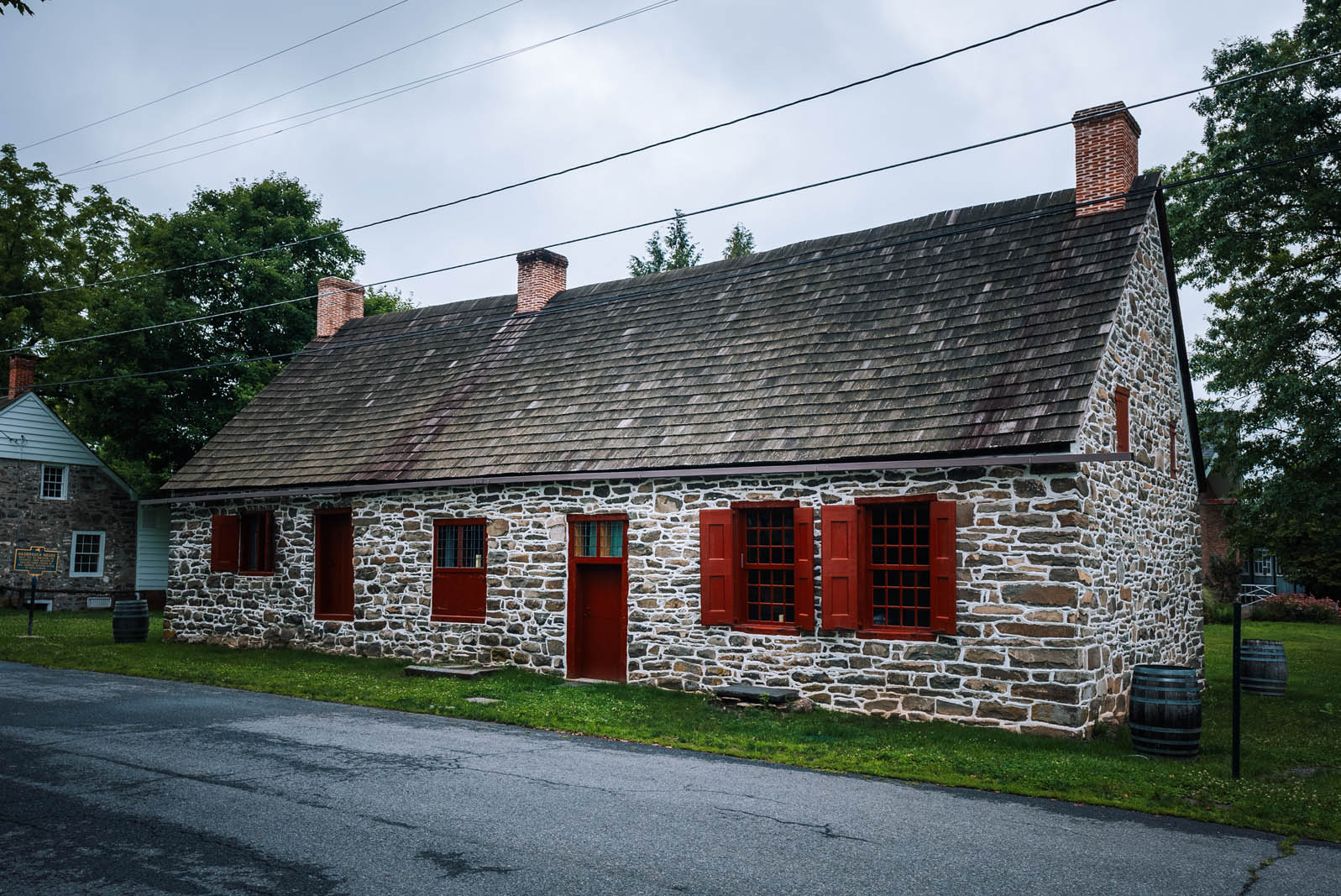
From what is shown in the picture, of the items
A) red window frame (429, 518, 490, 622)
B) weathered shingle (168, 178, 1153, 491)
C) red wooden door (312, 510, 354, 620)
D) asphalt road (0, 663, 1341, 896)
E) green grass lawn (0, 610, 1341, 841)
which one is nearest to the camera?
asphalt road (0, 663, 1341, 896)

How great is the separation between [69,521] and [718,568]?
25.8 metres

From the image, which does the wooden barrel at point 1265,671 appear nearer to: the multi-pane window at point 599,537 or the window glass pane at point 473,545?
the multi-pane window at point 599,537

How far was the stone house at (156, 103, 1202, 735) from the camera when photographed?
446 inches

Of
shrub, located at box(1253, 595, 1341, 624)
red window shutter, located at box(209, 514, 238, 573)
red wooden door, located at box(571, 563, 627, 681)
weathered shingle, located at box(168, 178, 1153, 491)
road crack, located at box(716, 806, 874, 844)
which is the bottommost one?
shrub, located at box(1253, 595, 1341, 624)

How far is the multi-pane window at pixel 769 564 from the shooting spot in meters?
12.9

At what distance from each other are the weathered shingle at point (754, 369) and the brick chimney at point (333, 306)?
3.07 m

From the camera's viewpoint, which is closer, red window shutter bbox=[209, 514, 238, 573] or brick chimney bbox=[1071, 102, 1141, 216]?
brick chimney bbox=[1071, 102, 1141, 216]

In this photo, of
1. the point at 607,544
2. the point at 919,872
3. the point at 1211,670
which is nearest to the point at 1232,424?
the point at 1211,670

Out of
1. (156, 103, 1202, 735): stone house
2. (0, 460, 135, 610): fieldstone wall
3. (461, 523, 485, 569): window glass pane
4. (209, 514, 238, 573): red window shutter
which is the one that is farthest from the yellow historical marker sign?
(461, 523, 485, 569): window glass pane

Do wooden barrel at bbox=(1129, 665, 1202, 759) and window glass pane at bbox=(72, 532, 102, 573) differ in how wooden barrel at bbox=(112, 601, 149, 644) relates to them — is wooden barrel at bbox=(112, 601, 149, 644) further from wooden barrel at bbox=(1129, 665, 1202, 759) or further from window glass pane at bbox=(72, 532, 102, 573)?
wooden barrel at bbox=(1129, 665, 1202, 759)

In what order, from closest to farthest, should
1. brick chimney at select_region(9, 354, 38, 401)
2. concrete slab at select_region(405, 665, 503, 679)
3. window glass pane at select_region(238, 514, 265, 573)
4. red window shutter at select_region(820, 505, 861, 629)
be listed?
1. red window shutter at select_region(820, 505, 861, 629)
2. concrete slab at select_region(405, 665, 503, 679)
3. window glass pane at select_region(238, 514, 265, 573)
4. brick chimney at select_region(9, 354, 38, 401)

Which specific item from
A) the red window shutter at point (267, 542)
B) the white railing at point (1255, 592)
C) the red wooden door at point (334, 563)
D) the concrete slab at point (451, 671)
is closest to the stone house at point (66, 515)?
the red window shutter at point (267, 542)

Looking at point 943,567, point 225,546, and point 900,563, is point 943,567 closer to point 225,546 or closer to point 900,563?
point 900,563

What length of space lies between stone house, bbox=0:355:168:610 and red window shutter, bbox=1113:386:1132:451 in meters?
28.8
